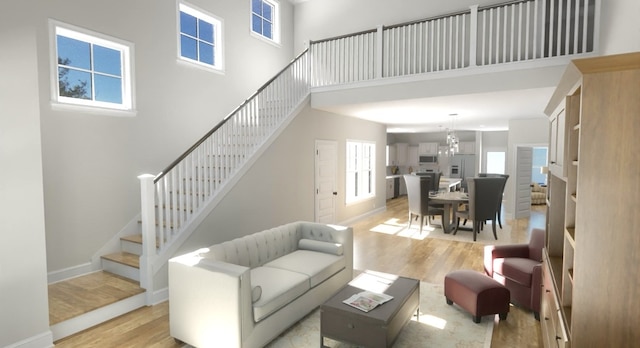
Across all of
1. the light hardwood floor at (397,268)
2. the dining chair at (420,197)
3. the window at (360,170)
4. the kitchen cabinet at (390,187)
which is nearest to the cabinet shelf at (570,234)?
the light hardwood floor at (397,268)

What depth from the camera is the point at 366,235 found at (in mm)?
6914

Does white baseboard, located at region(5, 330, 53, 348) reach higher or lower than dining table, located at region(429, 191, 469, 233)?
lower

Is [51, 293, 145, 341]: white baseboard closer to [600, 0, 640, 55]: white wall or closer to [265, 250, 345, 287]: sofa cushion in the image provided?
[265, 250, 345, 287]: sofa cushion

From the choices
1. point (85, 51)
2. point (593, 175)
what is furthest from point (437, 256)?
point (85, 51)

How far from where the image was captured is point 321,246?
4164 millimetres

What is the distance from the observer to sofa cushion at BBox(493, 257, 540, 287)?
3481 millimetres

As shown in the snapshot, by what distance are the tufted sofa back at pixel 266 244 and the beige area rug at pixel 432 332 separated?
84 centimetres

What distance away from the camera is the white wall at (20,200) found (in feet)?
8.61

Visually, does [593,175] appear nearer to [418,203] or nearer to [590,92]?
[590,92]

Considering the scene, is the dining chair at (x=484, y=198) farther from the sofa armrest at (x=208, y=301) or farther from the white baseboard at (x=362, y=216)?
the sofa armrest at (x=208, y=301)

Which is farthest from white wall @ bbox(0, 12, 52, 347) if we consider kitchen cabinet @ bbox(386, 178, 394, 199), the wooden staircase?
kitchen cabinet @ bbox(386, 178, 394, 199)

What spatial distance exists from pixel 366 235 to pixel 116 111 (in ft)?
16.0

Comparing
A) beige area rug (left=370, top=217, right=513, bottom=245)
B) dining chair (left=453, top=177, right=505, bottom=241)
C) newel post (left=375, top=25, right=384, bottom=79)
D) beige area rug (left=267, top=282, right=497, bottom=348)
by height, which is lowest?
beige area rug (left=267, top=282, right=497, bottom=348)

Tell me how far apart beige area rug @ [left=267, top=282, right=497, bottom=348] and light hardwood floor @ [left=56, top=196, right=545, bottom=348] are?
6.0 inches
